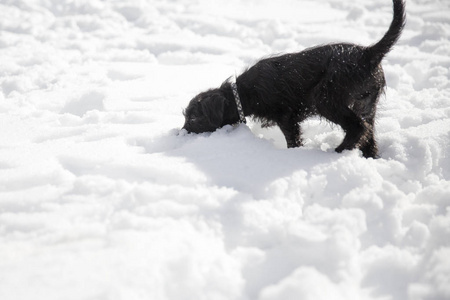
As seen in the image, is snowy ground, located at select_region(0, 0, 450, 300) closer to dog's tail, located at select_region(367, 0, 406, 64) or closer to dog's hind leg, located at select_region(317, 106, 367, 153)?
dog's hind leg, located at select_region(317, 106, 367, 153)

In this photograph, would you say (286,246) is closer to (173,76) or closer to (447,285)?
(447,285)

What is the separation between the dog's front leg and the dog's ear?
53cm

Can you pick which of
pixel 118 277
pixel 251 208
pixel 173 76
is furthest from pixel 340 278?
pixel 173 76

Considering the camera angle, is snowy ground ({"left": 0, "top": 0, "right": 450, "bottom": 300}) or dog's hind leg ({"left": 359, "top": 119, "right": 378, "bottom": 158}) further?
dog's hind leg ({"left": 359, "top": 119, "right": 378, "bottom": 158})

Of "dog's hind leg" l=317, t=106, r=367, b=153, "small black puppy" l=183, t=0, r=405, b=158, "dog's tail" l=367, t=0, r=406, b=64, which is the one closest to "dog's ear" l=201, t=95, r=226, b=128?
"small black puppy" l=183, t=0, r=405, b=158

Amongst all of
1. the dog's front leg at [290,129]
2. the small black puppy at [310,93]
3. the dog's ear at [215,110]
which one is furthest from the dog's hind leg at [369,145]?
the dog's ear at [215,110]

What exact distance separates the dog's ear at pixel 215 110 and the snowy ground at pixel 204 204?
0.99ft

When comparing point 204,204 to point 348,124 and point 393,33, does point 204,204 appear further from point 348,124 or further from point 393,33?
point 393,33

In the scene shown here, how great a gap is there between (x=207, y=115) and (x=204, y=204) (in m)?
1.32

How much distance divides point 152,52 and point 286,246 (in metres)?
5.30

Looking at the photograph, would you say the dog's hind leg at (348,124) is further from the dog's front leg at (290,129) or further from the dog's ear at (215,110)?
the dog's ear at (215,110)

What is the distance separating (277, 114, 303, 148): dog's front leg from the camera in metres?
3.12

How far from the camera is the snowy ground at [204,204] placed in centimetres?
159

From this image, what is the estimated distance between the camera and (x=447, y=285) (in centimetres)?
159
